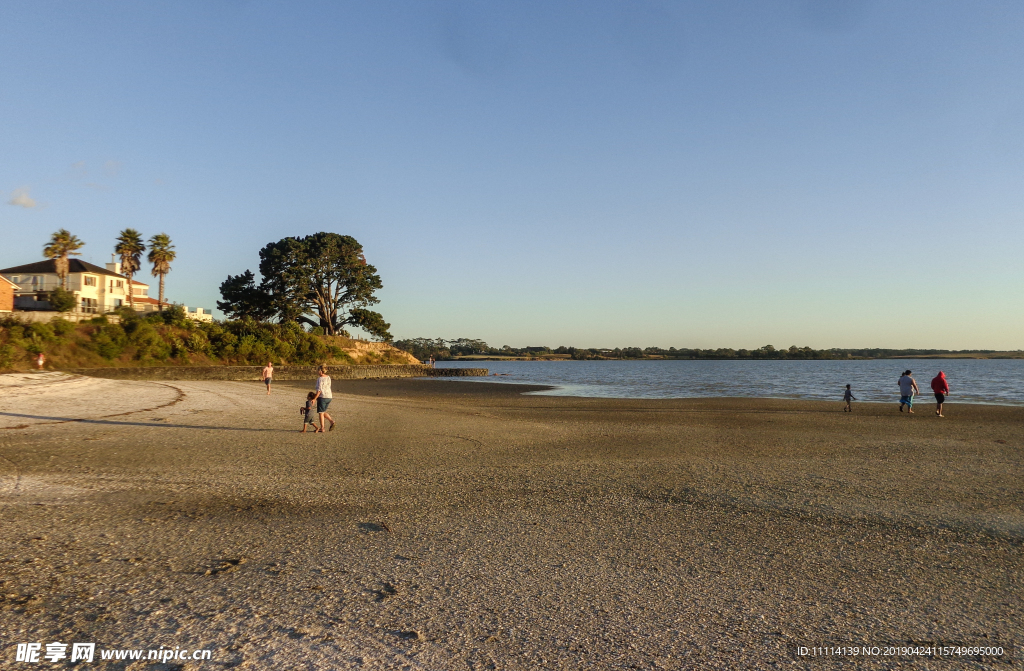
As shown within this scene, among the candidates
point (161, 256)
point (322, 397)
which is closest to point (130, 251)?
point (161, 256)

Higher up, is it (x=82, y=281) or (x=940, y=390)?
(x=82, y=281)

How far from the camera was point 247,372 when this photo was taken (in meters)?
47.5

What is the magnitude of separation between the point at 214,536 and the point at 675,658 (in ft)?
16.5

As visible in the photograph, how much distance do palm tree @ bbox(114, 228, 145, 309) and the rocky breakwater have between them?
2345cm

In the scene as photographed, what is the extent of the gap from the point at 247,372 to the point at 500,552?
46.6m

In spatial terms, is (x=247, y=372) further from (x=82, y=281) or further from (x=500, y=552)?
(x=500, y=552)

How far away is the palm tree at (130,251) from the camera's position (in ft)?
208

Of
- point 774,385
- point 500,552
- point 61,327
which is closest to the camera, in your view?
point 500,552

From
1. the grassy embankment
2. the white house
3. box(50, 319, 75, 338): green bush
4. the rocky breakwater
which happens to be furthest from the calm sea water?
the white house

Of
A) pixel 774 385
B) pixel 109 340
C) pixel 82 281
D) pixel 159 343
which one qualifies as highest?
pixel 82 281

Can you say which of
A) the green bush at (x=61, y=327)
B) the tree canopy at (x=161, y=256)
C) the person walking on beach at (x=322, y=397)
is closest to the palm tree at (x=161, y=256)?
the tree canopy at (x=161, y=256)

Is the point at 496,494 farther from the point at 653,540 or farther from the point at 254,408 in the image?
the point at 254,408

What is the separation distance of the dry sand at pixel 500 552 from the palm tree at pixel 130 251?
60.5 meters

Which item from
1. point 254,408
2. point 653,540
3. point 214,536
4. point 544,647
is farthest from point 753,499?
point 254,408
